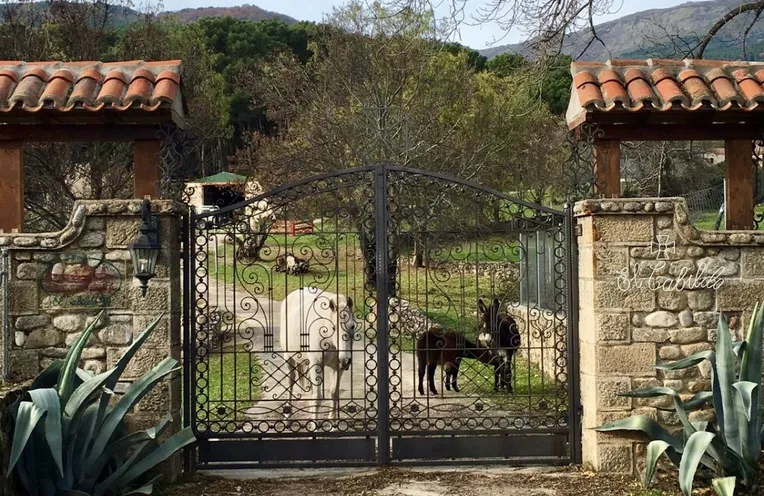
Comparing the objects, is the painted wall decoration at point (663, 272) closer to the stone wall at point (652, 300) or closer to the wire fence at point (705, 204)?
the stone wall at point (652, 300)

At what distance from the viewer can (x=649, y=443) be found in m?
5.99

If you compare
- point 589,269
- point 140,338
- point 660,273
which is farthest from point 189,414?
point 660,273

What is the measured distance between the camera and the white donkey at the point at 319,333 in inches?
264

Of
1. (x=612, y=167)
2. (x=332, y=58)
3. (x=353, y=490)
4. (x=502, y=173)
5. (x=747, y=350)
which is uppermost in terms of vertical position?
(x=332, y=58)

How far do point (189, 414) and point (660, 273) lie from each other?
3877mm

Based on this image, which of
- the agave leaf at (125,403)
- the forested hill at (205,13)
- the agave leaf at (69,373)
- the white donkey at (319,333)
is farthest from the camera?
the forested hill at (205,13)

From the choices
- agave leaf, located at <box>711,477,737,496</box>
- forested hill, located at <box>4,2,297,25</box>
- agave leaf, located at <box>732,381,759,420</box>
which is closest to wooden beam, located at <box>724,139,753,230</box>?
agave leaf, located at <box>732,381,759,420</box>

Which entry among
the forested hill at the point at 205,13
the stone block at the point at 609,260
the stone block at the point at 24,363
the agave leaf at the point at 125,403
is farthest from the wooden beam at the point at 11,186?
the forested hill at the point at 205,13

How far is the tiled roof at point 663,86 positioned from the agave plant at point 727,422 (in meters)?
1.63

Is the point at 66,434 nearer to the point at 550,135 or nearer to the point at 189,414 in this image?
the point at 189,414

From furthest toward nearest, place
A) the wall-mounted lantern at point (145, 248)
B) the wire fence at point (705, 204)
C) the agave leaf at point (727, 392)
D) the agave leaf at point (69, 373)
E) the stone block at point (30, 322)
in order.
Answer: the wire fence at point (705, 204) < the stone block at point (30, 322) < the wall-mounted lantern at point (145, 248) < the agave leaf at point (727, 392) < the agave leaf at point (69, 373)

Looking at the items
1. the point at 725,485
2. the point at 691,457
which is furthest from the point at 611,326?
the point at 725,485

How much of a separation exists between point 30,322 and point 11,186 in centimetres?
108

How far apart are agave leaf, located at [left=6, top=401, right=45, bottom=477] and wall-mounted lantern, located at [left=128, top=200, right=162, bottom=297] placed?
1.41 metres
